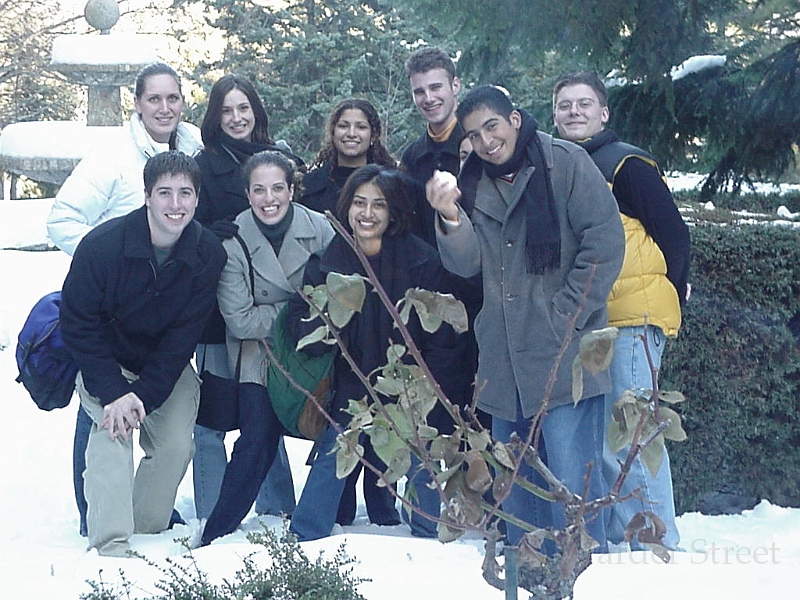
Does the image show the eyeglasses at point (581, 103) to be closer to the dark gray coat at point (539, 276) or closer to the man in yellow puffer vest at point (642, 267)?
the man in yellow puffer vest at point (642, 267)

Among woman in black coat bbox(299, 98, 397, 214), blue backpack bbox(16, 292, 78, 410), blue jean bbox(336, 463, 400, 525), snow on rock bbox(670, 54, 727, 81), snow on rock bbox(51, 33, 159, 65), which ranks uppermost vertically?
snow on rock bbox(51, 33, 159, 65)

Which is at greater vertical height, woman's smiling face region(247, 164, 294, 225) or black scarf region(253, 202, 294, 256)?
woman's smiling face region(247, 164, 294, 225)

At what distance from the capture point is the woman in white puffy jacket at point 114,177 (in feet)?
14.8

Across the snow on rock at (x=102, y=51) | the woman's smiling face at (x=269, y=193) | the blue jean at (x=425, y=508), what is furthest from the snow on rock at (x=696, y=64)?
the snow on rock at (x=102, y=51)

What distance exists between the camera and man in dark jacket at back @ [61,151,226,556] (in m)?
4.06

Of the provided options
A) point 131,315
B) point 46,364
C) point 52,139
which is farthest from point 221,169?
A: point 52,139

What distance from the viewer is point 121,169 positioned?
15.0ft

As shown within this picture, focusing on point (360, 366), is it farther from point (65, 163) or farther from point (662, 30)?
point (65, 163)

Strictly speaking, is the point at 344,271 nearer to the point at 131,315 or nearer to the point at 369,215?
the point at 369,215

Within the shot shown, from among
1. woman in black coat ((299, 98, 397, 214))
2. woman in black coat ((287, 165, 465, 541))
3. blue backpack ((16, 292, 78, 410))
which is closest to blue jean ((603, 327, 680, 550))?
woman in black coat ((287, 165, 465, 541))

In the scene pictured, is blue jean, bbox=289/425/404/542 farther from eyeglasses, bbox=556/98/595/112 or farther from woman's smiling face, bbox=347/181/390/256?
eyeglasses, bbox=556/98/595/112

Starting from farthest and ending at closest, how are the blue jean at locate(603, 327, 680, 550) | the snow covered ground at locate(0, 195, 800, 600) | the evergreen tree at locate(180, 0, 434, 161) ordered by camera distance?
the evergreen tree at locate(180, 0, 434, 161) → the blue jean at locate(603, 327, 680, 550) → the snow covered ground at locate(0, 195, 800, 600)

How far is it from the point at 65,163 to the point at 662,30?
6.70 meters

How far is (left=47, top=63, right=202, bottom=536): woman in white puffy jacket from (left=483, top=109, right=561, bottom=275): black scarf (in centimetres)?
171
